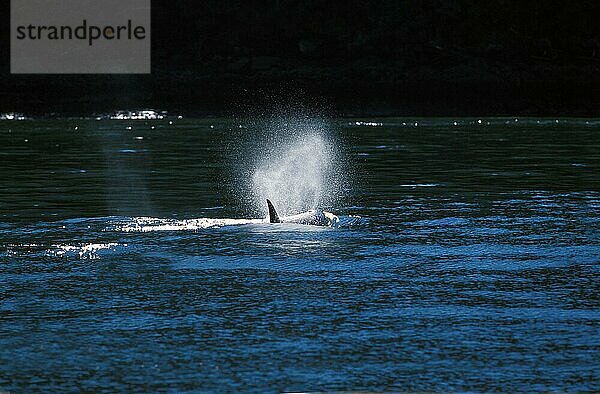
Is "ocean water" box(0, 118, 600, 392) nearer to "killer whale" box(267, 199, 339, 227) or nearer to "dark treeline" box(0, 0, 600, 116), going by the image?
"killer whale" box(267, 199, 339, 227)

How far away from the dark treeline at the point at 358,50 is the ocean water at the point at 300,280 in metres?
53.4

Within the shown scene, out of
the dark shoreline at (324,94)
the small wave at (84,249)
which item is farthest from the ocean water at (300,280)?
the dark shoreline at (324,94)

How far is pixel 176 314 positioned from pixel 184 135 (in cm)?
3259

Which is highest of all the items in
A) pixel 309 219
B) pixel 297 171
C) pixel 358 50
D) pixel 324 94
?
pixel 358 50

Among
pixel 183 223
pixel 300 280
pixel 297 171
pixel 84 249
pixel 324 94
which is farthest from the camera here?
pixel 324 94

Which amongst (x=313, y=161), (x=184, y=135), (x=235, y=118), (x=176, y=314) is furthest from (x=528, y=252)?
(x=235, y=118)

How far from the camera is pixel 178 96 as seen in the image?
75375 millimetres

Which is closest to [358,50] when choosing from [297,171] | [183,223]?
[297,171]

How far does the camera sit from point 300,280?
45.9 ft

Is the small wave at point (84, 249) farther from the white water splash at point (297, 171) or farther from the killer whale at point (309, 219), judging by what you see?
the white water splash at point (297, 171)

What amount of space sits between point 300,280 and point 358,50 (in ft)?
261

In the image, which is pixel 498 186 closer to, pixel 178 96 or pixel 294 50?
pixel 178 96

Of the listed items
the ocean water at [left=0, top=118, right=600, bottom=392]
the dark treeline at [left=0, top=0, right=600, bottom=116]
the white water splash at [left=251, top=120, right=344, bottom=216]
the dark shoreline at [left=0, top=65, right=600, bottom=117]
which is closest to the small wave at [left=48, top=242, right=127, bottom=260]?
the ocean water at [left=0, top=118, right=600, bottom=392]

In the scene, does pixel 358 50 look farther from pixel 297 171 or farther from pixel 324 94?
pixel 297 171
